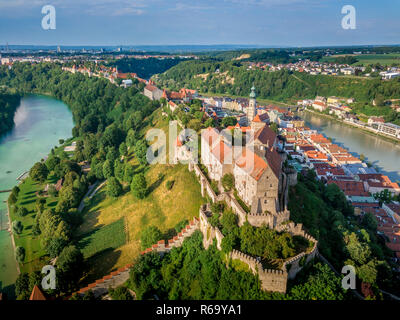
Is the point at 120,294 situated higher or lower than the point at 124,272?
lower

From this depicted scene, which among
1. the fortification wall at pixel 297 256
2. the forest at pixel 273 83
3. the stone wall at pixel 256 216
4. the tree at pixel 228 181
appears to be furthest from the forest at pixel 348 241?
the forest at pixel 273 83

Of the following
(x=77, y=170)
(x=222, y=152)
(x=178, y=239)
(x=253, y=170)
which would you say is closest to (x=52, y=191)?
(x=77, y=170)

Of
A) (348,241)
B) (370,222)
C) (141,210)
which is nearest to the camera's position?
(348,241)

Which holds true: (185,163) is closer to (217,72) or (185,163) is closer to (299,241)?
(299,241)

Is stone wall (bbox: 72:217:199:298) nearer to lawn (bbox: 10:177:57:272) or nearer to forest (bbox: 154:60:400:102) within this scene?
lawn (bbox: 10:177:57:272)

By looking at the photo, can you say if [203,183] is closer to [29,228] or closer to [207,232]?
[207,232]
